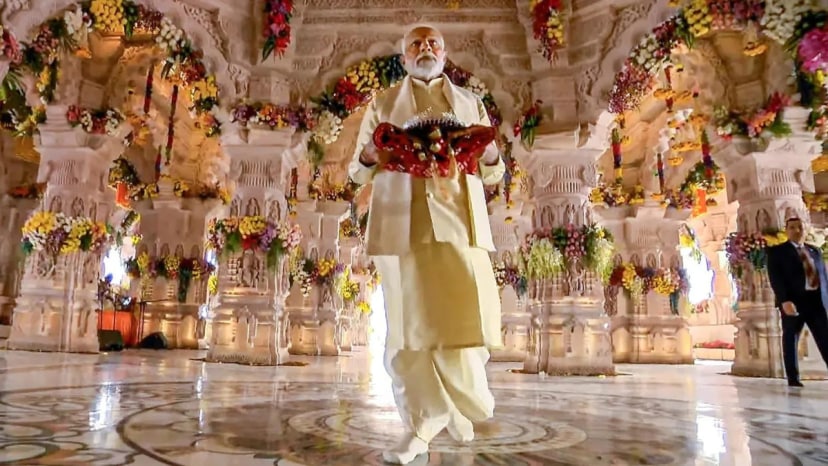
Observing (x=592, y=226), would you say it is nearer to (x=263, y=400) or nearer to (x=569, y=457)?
(x=263, y=400)

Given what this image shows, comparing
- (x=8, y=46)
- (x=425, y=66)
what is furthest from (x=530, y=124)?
(x=8, y=46)

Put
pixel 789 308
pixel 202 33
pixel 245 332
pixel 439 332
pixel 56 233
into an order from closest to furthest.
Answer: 1. pixel 439 332
2. pixel 789 308
3. pixel 202 33
4. pixel 245 332
5. pixel 56 233

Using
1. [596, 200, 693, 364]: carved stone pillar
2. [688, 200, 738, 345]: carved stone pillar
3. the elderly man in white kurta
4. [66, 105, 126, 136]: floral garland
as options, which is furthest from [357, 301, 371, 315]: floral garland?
the elderly man in white kurta

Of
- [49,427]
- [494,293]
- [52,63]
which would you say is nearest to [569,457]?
[494,293]

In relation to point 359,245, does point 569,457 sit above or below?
below

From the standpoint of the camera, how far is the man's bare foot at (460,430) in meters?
2.31

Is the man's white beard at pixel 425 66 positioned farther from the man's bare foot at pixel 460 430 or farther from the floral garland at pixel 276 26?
the floral garland at pixel 276 26

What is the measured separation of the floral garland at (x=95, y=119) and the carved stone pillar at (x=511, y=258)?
7004 millimetres

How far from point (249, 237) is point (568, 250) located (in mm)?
4051

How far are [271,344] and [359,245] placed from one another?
9.58 metres

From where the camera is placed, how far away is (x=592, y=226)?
716 centimetres

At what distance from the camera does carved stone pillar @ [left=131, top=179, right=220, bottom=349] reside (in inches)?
467

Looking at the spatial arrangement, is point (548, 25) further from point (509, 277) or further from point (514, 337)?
point (514, 337)

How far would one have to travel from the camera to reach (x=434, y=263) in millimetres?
2182
